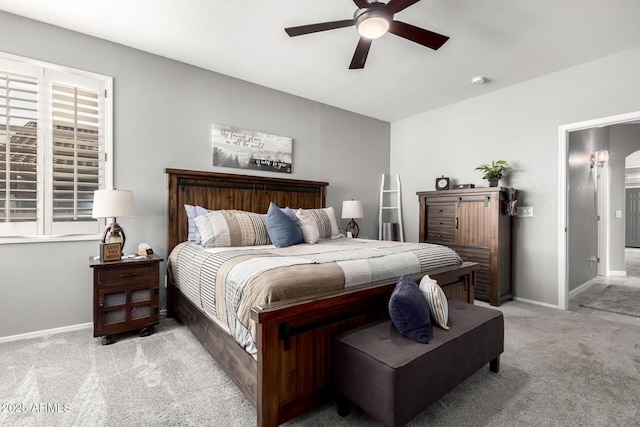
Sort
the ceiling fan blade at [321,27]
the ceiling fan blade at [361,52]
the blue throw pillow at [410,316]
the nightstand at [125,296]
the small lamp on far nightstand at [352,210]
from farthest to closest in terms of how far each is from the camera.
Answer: the small lamp on far nightstand at [352,210] < the nightstand at [125,296] < the ceiling fan blade at [361,52] < the ceiling fan blade at [321,27] < the blue throw pillow at [410,316]

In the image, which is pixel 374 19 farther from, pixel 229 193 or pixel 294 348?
pixel 229 193

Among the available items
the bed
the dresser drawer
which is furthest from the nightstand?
the dresser drawer

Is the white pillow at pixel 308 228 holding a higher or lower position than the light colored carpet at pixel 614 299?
higher

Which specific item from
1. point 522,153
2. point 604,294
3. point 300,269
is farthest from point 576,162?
point 300,269

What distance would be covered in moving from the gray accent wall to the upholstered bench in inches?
97.5

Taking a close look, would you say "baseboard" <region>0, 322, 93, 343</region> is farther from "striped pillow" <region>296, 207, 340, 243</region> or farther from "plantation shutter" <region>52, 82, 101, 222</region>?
"striped pillow" <region>296, 207, 340, 243</region>

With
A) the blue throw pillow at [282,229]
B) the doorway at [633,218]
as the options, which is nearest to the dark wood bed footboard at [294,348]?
the blue throw pillow at [282,229]

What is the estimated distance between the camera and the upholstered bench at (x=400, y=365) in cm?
130

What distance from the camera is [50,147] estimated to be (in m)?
2.66

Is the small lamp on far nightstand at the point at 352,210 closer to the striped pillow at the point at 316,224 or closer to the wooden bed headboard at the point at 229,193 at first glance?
the wooden bed headboard at the point at 229,193

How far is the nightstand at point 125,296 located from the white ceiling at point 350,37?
6.78 feet

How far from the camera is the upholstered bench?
51.3 inches

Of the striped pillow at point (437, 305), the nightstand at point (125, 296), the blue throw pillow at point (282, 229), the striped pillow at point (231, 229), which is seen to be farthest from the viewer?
the blue throw pillow at point (282, 229)

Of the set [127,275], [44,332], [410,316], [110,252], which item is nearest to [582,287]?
[410,316]
